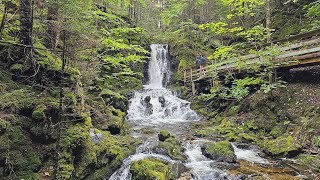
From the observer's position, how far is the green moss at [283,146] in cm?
902

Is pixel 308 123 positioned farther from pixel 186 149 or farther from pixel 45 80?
pixel 45 80

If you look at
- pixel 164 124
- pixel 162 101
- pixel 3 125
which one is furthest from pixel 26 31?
pixel 162 101

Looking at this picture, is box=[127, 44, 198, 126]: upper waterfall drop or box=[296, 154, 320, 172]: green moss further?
box=[127, 44, 198, 126]: upper waterfall drop

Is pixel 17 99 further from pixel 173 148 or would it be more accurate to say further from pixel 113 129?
pixel 173 148

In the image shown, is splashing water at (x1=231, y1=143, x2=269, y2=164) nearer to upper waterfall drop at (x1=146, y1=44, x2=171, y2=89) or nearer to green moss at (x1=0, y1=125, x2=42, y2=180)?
green moss at (x1=0, y1=125, x2=42, y2=180)

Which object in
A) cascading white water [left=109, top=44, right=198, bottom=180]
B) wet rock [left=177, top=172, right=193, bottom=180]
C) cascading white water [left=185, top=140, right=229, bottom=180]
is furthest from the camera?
cascading white water [left=109, top=44, right=198, bottom=180]

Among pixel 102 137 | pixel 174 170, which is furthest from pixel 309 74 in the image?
pixel 102 137

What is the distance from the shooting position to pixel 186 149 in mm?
10055

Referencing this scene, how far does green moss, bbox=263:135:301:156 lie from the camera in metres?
9.02

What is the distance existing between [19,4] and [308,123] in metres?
10.9

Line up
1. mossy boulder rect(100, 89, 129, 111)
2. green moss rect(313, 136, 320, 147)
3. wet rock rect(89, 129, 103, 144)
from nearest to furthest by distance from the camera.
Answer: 1. wet rock rect(89, 129, 103, 144)
2. green moss rect(313, 136, 320, 147)
3. mossy boulder rect(100, 89, 129, 111)

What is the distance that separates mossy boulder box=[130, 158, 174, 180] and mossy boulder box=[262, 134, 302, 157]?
450cm

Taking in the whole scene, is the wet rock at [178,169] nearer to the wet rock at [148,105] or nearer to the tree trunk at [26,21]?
the tree trunk at [26,21]

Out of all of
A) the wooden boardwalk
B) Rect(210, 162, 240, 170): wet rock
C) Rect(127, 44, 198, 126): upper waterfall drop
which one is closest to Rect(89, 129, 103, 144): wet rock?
Rect(210, 162, 240, 170): wet rock
